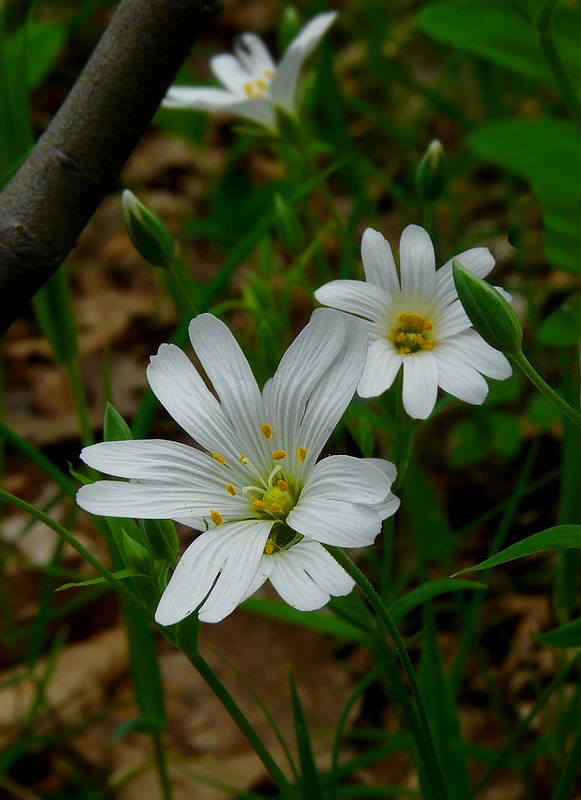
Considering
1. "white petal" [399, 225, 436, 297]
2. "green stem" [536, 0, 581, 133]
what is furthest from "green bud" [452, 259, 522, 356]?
"green stem" [536, 0, 581, 133]

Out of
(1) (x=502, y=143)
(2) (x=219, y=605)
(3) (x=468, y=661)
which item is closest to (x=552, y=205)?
(1) (x=502, y=143)

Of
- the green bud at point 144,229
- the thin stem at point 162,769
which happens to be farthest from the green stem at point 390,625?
the thin stem at point 162,769

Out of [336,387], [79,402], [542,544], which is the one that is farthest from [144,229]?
[542,544]

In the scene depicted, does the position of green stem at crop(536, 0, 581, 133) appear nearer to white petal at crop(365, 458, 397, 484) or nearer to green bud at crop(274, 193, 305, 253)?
green bud at crop(274, 193, 305, 253)

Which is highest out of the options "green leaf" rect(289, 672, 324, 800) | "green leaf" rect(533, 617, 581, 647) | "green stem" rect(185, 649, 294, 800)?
"green leaf" rect(533, 617, 581, 647)

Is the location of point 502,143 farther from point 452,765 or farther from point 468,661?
point 452,765

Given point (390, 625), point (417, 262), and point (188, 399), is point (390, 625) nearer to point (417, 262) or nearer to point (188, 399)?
point (188, 399)

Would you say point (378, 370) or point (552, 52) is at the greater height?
point (552, 52)
